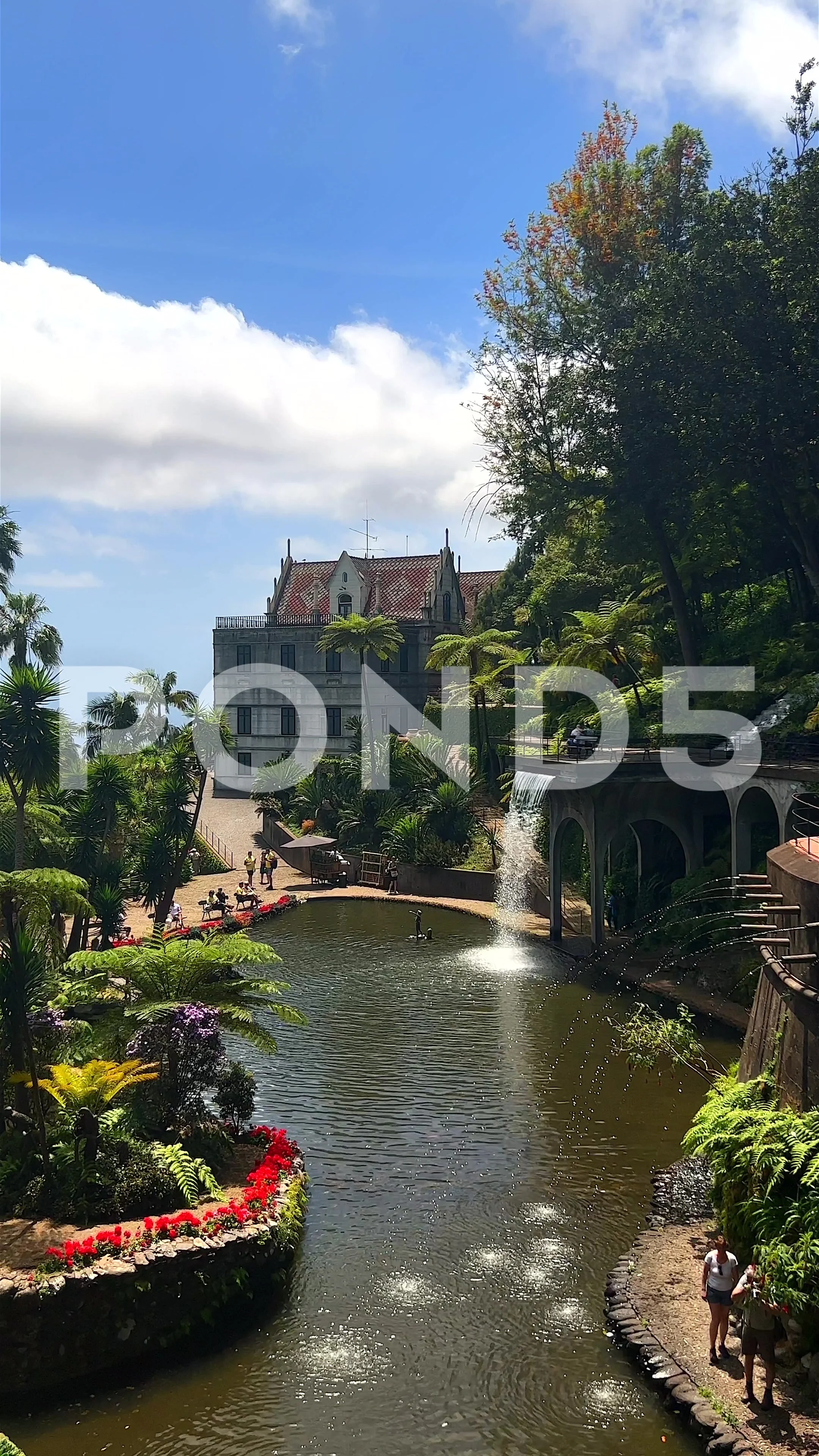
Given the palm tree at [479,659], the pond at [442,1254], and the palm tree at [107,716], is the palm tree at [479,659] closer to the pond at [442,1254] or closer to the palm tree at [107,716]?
the palm tree at [107,716]

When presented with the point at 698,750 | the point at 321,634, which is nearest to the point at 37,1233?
the point at 698,750

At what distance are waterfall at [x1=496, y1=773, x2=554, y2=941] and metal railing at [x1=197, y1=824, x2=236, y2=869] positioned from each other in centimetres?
1380

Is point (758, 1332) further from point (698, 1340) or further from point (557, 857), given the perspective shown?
point (557, 857)

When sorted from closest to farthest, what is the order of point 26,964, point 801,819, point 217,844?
1. point 26,964
2. point 801,819
3. point 217,844

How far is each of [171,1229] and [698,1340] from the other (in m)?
6.19

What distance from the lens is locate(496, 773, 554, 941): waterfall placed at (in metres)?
35.2

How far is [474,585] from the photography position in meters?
80.9

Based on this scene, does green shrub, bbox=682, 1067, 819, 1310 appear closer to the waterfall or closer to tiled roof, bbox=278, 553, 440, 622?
the waterfall

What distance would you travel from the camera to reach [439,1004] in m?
26.3

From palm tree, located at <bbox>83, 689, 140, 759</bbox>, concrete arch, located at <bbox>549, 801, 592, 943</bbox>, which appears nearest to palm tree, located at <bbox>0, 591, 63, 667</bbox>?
palm tree, located at <bbox>83, 689, 140, 759</bbox>

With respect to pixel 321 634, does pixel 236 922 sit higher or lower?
lower

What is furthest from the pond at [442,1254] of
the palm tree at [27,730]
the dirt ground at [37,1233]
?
the palm tree at [27,730]

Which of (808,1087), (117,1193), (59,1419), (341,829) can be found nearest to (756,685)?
(341,829)

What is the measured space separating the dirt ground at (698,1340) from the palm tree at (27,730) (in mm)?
18918
